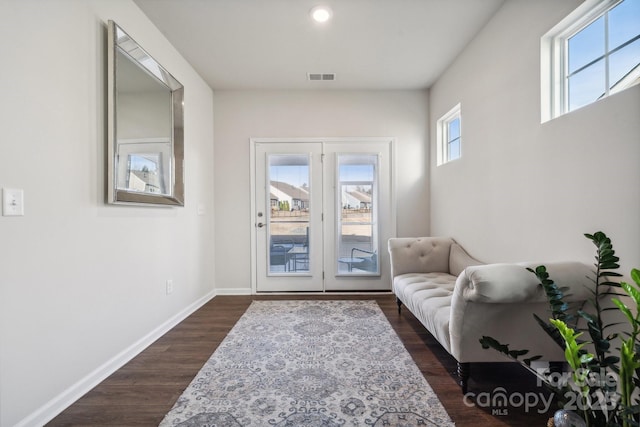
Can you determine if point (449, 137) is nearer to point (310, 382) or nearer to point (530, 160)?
point (530, 160)

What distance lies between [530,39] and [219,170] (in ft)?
10.6

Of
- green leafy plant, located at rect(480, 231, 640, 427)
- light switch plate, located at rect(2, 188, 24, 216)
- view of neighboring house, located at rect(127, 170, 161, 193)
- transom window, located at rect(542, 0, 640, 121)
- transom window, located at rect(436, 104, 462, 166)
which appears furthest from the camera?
transom window, located at rect(436, 104, 462, 166)

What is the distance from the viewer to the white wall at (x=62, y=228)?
1328 mm

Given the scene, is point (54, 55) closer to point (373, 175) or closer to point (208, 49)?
point (208, 49)

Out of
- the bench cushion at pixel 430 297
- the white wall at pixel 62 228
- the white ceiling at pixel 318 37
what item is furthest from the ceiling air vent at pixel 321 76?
the bench cushion at pixel 430 297

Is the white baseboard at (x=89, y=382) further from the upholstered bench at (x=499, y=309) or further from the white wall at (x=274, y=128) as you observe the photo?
the upholstered bench at (x=499, y=309)

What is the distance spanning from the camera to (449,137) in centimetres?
344

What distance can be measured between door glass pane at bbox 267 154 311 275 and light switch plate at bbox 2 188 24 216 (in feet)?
8.10

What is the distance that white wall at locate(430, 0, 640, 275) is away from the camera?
1.37m

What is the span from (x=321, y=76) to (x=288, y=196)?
1.44 m

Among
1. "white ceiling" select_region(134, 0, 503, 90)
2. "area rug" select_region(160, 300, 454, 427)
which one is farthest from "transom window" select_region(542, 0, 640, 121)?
"area rug" select_region(160, 300, 454, 427)

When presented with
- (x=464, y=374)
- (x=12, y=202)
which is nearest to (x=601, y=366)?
(x=464, y=374)

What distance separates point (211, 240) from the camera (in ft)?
11.9

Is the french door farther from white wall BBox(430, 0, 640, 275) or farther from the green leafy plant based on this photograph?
the green leafy plant
